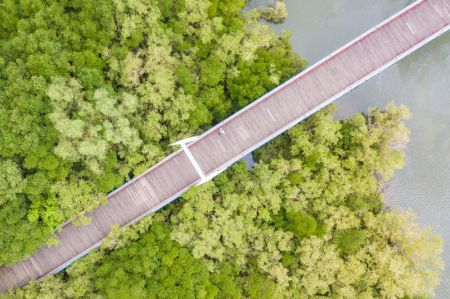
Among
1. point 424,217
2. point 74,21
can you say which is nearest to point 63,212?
point 74,21

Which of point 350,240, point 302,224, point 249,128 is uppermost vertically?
point 249,128

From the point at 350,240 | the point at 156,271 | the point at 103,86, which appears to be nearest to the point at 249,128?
the point at 103,86

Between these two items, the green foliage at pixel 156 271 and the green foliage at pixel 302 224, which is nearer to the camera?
the green foliage at pixel 156 271

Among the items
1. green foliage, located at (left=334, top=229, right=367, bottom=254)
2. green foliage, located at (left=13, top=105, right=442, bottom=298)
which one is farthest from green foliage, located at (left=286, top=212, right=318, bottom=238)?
green foliage, located at (left=334, top=229, right=367, bottom=254)

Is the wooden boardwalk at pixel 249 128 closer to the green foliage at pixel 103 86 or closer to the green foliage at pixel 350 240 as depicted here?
the green foliage at pixel 103 86

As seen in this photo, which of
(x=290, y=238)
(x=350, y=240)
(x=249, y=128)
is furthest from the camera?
(x=290, y=238)

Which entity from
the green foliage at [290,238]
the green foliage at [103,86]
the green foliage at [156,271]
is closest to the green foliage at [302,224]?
the green foliage at [290,238]

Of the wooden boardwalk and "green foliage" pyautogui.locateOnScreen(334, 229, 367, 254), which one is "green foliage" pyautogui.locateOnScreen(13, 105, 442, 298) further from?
the wooden boardwalk

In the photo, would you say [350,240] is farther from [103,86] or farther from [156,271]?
[103,86]

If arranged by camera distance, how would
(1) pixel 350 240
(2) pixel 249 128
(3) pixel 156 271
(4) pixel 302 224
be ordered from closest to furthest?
(3) pixel 156 271, (4) pixel 302 224, (1) pixel 350 240, (2) pixel 249 128

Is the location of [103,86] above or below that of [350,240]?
above
